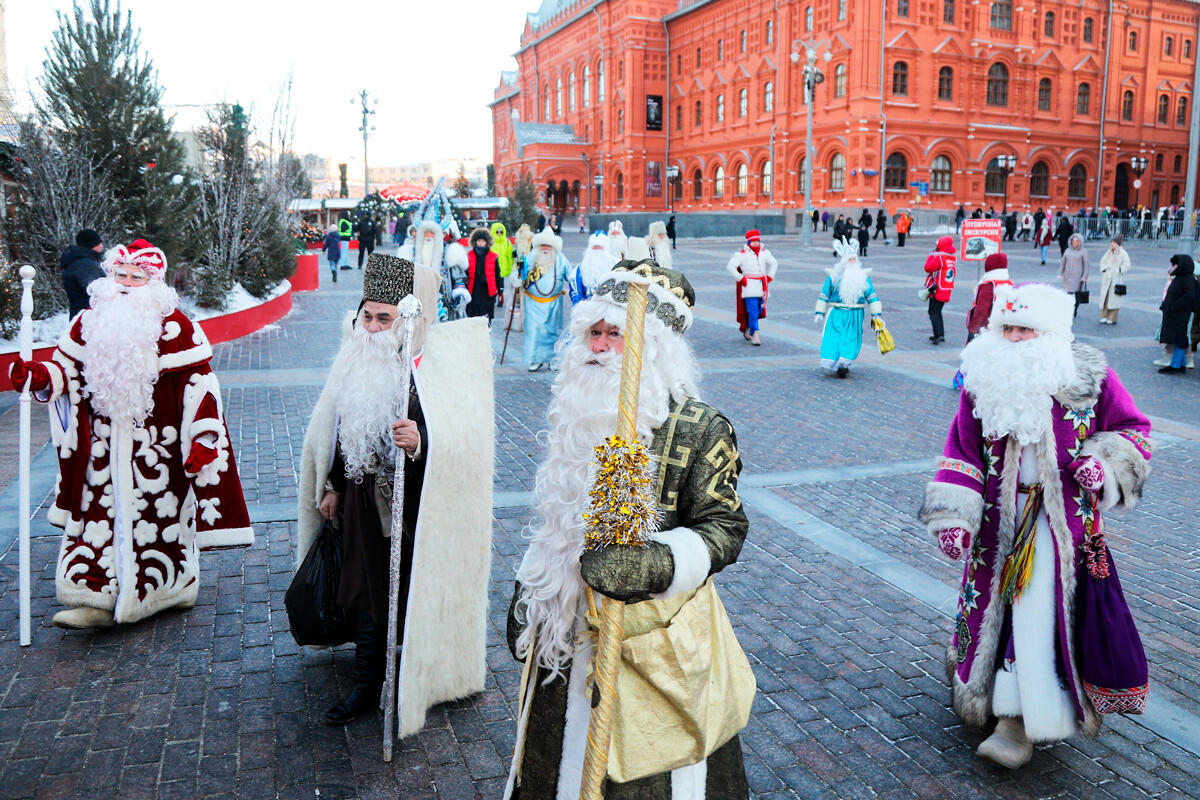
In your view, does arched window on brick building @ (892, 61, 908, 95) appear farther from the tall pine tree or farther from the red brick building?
the tall pine tree

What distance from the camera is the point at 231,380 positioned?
1122 cm

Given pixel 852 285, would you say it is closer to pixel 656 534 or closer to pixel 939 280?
pixel 939 280

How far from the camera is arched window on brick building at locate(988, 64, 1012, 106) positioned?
4875 centimetres

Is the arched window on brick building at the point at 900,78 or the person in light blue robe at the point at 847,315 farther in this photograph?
the arched window on brick building at the point at 900,78

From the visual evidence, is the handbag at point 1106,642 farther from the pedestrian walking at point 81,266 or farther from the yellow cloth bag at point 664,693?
the pedestrian walking at point 81,266

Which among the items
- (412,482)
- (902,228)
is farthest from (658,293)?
(902,228)

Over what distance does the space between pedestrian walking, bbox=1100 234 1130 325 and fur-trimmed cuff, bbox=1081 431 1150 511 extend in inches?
587

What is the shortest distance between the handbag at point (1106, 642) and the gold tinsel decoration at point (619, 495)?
2.18 metres

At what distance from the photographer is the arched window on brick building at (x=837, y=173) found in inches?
1853

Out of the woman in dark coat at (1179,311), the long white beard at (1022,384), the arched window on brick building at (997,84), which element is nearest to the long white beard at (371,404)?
the long white beard at (1022,384)

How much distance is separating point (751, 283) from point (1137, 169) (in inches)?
1870

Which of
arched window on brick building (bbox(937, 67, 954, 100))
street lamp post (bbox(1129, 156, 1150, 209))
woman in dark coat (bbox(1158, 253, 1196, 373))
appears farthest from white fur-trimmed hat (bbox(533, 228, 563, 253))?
street lamp post (bbox(1129, 156, 1150, 209))

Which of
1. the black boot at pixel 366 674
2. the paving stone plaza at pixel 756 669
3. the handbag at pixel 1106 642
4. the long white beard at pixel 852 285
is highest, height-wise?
the long white beard at pixel 852 285

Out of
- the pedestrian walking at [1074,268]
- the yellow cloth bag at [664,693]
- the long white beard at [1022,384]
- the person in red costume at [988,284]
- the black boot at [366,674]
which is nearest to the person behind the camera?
the yellow cloth bag at [664,693]
